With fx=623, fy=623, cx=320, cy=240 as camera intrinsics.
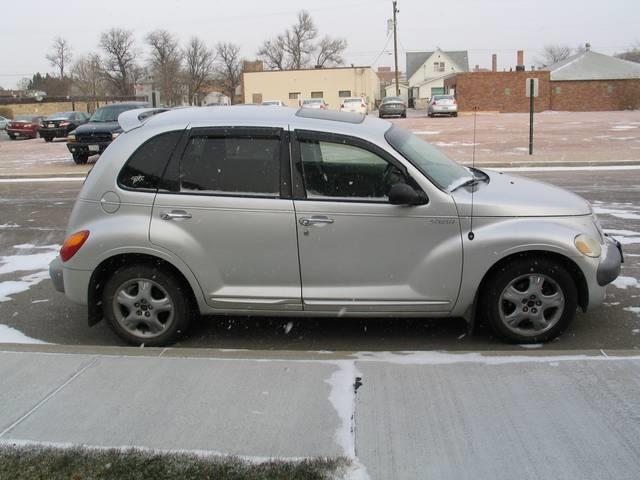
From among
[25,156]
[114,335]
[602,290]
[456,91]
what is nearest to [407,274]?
[602,290]

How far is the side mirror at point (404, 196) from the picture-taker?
4.20 m

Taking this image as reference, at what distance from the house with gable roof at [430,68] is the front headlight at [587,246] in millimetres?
87098

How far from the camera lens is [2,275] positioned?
659 cm

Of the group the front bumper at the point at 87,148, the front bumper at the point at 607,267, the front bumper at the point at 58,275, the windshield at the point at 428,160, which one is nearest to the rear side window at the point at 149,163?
the front bumper at the point at 58,275

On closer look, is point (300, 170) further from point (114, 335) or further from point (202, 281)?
point (114, 335)

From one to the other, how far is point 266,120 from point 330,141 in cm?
50

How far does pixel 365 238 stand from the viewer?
4.29 metres

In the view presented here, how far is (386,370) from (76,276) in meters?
2.35

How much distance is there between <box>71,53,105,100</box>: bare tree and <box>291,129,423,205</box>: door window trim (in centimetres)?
7343

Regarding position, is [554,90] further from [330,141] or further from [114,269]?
[114,269]

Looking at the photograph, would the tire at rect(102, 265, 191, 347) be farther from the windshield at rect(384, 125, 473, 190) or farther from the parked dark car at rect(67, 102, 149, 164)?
the parked dark car at rect(67, 102, 149, 164)

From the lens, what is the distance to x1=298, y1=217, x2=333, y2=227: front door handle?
4277 millimetres

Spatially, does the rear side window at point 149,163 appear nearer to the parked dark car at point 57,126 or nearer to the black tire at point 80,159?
the black tire at point 80,159

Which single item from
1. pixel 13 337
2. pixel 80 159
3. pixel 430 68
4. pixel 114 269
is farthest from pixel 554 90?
pixel 13 337
